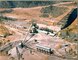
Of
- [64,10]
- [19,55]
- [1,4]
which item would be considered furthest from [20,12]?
[19,55]

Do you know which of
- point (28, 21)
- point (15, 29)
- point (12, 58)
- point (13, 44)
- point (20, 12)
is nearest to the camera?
point (12, 58)

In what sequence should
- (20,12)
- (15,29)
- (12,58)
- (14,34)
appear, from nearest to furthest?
(12,58), (14,34), (15,29), (20,12)

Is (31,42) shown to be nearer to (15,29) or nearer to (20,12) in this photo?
(15,29)

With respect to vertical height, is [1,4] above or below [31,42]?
above

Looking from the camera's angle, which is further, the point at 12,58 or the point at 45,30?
the point at 45,30

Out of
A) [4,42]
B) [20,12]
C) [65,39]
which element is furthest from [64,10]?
[4,42]

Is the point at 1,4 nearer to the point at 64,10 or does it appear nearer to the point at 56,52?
the point at 64,10
